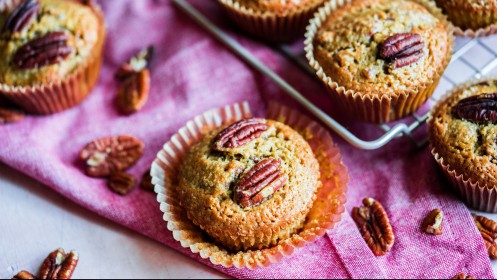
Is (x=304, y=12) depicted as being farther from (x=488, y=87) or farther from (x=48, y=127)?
(x=48, y=127)

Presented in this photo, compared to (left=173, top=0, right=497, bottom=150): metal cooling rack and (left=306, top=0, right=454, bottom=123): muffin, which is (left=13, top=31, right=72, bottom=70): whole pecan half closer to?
(left=173, top=0, right=497, bottom=150): metal cooling rack

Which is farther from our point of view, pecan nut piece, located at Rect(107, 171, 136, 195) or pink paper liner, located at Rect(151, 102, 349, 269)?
pecan nut piece, located at Rect(107, 171, 136, 195)

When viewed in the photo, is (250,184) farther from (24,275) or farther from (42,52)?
(42,52)

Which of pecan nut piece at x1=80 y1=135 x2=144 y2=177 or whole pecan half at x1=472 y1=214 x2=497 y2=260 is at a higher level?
pecan nut piece at x1=80 y1=135 x2=144 y2=177

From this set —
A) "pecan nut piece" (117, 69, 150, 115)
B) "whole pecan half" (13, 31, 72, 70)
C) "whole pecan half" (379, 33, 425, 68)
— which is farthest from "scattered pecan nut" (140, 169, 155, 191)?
"whole pecan half" (379, 33, 425, 68)

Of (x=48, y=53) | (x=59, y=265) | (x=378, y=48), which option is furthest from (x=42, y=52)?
(x=378, y=48)

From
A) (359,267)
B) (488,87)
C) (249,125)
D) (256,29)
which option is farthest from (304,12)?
(359,267)

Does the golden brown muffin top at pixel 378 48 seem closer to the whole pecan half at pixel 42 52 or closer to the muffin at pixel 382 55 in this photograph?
the muffin at pixel 382 55
